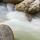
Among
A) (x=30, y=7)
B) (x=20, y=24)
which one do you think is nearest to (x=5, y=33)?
(x=20, y=24)

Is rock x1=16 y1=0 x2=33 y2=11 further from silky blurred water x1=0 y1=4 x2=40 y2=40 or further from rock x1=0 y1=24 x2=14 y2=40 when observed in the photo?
rock x1=0 y1=24 x2=14 y2=40

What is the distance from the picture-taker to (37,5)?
1732 millimetres

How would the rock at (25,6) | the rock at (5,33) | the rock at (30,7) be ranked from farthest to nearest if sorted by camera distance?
the rock at (25,6) < the rock at (30,7) < the rock at (5,33)

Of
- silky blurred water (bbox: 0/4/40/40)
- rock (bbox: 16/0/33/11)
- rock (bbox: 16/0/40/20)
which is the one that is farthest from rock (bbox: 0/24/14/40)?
rock (bbox: 16/0/33/11)

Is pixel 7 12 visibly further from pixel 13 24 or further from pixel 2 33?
pixel 2 33

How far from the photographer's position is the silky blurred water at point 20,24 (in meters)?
1.24

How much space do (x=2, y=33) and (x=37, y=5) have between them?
0.91 m

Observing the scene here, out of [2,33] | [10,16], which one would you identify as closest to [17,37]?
[2,33]

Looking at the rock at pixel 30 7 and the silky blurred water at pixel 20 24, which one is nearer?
the silky blurred water at pixel 20 24

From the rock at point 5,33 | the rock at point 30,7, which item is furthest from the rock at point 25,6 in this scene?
the rock at point 5,33

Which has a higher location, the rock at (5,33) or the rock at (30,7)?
the rock at (30,7)

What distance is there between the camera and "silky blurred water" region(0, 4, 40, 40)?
124 cm

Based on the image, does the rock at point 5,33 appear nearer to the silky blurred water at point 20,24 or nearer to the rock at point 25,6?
the silky blurred water at point 20,24

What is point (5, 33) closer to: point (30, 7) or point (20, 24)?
point (20, 24)
